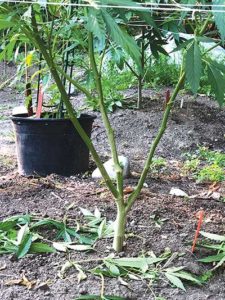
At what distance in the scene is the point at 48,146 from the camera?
2.67 meters

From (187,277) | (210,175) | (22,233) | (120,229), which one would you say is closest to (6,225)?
(22,233)

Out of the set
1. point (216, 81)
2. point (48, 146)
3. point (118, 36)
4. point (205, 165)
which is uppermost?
point (118, 36)

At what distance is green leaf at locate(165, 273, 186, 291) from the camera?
1.53 meters

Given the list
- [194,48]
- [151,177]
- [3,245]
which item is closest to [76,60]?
[151,177]

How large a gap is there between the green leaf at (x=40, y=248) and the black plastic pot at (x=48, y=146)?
3.20 ft

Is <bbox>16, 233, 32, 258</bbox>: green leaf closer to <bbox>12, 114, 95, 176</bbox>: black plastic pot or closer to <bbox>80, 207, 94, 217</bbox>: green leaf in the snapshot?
<bbox>80, 207, 94, 217</bbox>: green leaf

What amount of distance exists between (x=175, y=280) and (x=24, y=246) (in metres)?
0.48

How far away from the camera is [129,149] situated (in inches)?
142

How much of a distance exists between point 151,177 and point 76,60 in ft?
2.46

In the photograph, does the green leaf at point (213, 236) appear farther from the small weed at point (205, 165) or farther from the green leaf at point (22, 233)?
the small weed at point (205, 165)

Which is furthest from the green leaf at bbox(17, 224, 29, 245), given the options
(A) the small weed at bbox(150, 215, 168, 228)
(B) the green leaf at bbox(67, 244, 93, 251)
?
(A) the small weed at bbox(150, 215, 168, 228)

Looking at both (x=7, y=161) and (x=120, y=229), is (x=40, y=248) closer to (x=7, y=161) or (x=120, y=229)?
(x=120, y=229)

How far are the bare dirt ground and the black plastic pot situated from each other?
0.10 meters

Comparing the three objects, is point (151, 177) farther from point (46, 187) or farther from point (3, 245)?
point (3, 245)
